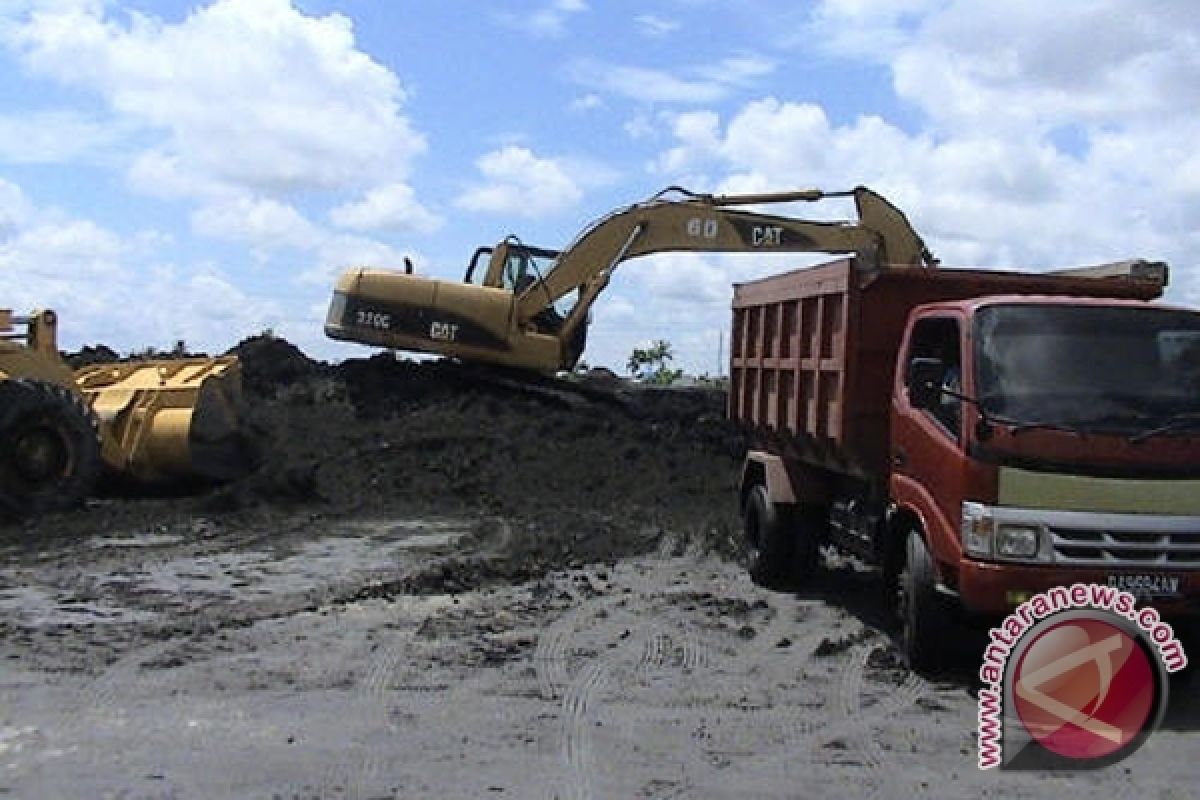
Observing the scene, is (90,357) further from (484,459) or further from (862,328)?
(862,328)

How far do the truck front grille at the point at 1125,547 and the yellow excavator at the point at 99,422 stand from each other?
11.0 m

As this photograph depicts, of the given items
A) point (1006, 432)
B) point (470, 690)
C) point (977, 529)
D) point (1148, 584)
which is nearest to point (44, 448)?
point (470, 690)

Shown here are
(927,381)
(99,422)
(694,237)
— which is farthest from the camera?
(694,237)

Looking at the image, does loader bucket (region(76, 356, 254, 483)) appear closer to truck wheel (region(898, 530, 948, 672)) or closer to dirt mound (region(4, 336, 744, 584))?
dirt mound (region(4, 336, 744, 584))

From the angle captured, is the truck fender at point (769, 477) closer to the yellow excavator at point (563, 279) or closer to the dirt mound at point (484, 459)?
the dirt mound at point (484, 459)

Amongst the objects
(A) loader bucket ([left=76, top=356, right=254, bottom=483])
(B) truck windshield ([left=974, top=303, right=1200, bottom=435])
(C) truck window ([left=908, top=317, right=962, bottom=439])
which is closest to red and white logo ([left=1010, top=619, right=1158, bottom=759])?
(B) truck windshield ([left=974, top=303, right=1200, bottom=435])

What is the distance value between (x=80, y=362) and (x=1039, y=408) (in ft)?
62.8

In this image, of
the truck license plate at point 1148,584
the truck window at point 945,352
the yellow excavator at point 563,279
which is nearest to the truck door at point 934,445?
the truck window at point 945,352

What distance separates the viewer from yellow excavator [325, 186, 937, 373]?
22906 millimetres

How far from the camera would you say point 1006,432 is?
27.2 ft

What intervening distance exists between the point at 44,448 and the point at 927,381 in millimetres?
10353

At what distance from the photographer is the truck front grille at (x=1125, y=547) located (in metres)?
8.10

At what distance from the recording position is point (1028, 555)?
26.7 ft

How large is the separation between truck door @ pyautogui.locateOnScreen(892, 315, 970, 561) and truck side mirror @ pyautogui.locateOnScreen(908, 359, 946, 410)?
2.0 inches
